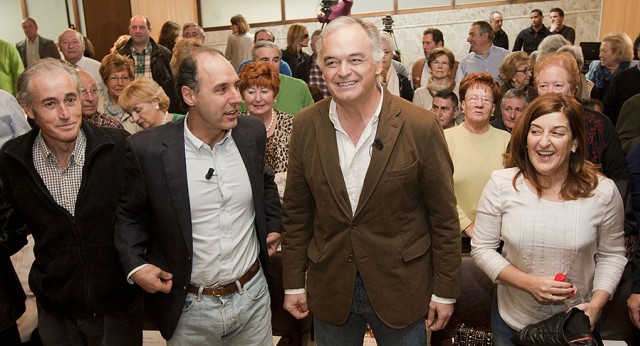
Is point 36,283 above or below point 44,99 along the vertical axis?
below

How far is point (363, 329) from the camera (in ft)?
6.07

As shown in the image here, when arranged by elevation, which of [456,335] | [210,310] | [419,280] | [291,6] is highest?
[291,6]

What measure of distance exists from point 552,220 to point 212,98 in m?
1.19

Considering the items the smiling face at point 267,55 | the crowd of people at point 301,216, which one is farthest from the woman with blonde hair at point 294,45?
the crowd of people at point 301,216

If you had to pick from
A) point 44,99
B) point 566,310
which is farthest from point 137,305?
point 566,310

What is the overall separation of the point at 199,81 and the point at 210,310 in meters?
0.79

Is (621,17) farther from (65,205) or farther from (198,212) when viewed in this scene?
(65,205)

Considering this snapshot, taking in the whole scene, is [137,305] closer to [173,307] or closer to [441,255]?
[173,307]

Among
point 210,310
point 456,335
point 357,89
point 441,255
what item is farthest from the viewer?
point 456,335

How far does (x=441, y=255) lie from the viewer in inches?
66.6

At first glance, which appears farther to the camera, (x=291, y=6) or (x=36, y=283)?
(x=291, y=6)

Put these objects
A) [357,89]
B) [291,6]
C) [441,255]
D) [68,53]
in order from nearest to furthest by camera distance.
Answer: [357,89], [441,255], [68,53], [291,6]

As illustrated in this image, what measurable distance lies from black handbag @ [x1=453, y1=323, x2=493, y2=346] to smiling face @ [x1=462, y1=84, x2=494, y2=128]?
119cm

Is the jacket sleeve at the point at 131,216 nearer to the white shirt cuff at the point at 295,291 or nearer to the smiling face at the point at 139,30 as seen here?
the white shirt cuff at the point at 295,291
